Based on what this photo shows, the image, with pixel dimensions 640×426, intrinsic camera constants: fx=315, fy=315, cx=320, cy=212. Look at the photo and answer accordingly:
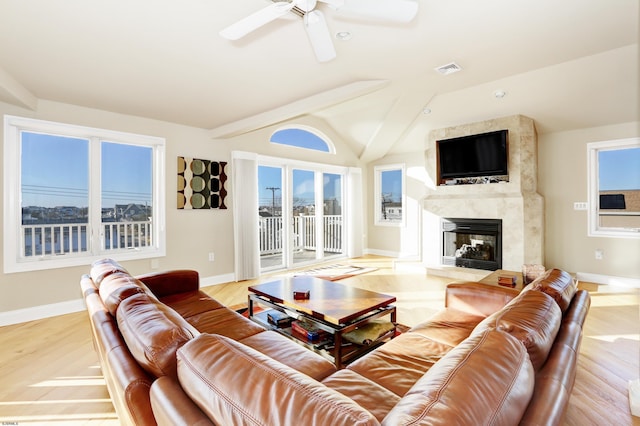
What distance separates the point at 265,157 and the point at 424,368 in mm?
4486

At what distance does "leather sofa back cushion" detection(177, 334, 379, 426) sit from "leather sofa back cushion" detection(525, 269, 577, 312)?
139cm

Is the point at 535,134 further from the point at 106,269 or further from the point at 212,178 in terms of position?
the point at 106,269

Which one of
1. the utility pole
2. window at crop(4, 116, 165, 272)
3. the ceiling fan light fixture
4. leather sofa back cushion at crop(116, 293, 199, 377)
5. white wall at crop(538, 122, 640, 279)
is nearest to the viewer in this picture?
leather sofa back cushion at crop(116, 293, 199, 377)

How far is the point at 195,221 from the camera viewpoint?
4.69 meters

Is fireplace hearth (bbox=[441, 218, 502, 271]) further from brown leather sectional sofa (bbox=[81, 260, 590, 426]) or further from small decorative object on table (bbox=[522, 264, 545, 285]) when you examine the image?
brown leather sectional sofa (bbox=[81, 260, 590, 426])

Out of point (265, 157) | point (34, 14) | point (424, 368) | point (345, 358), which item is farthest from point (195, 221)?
point (424, 368)

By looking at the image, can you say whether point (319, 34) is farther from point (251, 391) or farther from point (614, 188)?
point (614, 188)

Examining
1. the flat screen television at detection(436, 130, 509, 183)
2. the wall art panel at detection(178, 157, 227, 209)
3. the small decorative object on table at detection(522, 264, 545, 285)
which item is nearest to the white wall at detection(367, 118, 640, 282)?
the flat screen television at detection(436, 130, 509, 183)

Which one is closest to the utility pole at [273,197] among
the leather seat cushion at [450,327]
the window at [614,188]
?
the leather seat cushion at [450,327]

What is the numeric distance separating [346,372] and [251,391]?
0.78 meters

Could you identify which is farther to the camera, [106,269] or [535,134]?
[535,134]

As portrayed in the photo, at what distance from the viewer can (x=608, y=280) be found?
454 cm

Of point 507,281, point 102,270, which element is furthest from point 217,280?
point 507,281

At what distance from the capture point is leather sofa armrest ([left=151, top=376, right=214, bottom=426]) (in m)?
0.86
